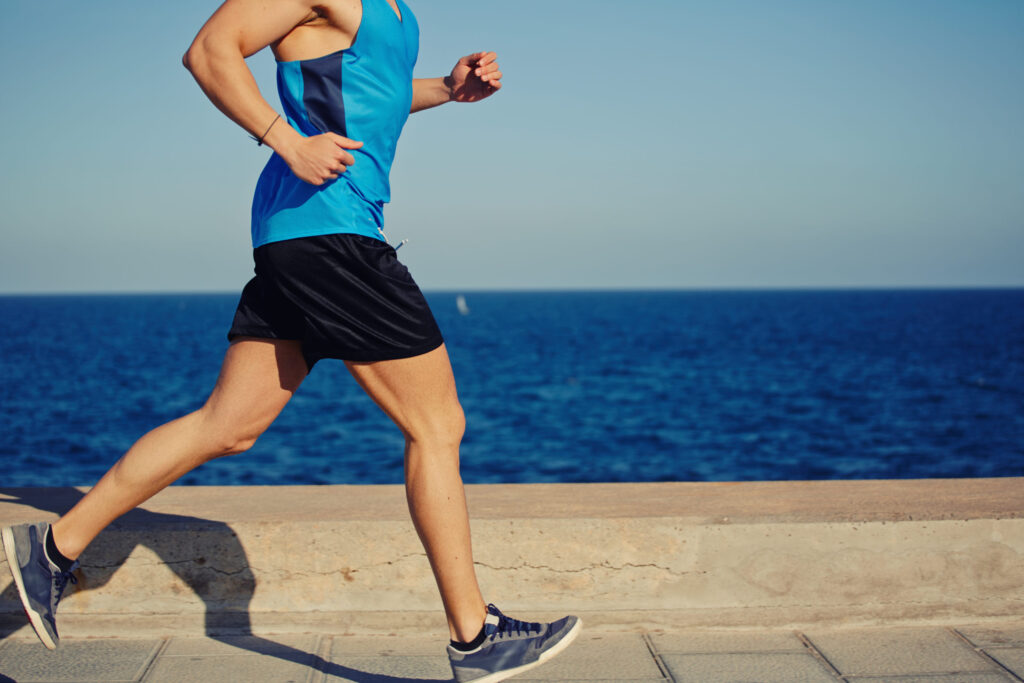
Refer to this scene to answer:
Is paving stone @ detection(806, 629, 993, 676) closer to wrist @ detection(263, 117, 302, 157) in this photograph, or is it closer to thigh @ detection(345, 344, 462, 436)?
thigh @ detection(345, 344, 462, 436)

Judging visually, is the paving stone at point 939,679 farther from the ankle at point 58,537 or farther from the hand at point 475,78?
the ankle at point 58,537

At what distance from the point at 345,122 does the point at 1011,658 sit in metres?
2.18

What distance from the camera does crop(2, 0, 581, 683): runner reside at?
195 cm

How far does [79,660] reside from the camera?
2.48m

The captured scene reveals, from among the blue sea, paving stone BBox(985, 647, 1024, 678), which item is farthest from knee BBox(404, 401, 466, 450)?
the blue sea

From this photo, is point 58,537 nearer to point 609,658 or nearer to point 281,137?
point 281,137

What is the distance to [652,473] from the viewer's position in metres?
22.2

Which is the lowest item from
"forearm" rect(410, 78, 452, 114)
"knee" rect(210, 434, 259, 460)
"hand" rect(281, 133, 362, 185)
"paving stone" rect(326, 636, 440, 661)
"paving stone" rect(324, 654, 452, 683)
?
"paving stone" rect(326, 636, 440, 661)

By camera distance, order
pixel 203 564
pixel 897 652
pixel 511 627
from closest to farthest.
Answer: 1. pixel 511 627
2. pixel 897 652
3. pixel 203 564

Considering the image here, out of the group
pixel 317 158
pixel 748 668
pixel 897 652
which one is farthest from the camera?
pixel 897 652

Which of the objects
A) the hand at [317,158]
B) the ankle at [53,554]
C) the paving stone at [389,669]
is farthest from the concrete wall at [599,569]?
the hand at [317,158]

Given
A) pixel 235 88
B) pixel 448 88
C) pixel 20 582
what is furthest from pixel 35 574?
pixel 448 88

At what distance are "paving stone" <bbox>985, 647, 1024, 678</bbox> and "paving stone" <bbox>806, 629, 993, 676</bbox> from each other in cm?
4

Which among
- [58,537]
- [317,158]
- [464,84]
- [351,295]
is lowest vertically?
[58,537]
